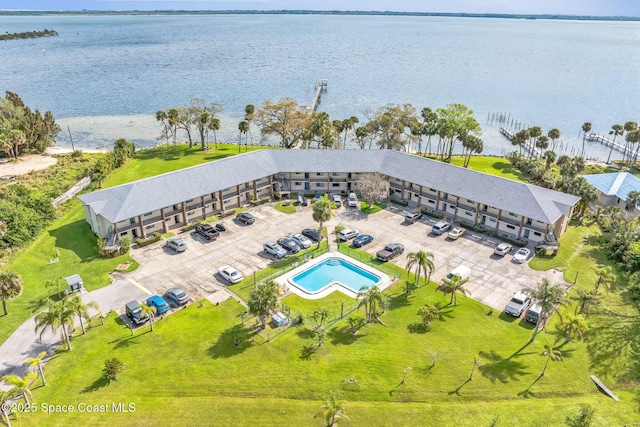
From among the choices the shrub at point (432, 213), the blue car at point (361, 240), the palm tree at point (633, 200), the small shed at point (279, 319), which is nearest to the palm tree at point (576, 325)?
the blue car at point (361, 240)

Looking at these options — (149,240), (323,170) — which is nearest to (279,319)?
(149,240)

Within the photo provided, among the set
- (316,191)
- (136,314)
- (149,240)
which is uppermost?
(316,191)

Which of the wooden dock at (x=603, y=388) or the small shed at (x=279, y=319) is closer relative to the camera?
the wooden dock at (x=603, y=388)

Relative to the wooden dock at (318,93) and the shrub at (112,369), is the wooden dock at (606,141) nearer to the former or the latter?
the wooden dock at (318,93)

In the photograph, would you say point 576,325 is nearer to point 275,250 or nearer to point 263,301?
point 263,301

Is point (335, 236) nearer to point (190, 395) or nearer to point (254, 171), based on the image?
point (254, 171)

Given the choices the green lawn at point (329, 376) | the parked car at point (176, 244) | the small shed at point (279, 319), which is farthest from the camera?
the parked car at point (176, 244)
